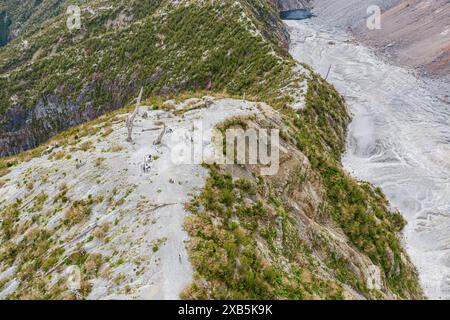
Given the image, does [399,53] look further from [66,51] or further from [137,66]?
[66,51]

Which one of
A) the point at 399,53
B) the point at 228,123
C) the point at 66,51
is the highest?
the point at 66,51

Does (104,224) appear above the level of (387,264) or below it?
above

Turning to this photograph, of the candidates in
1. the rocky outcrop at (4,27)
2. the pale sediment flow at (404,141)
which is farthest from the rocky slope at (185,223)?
the rocky outcrop at (4,27)

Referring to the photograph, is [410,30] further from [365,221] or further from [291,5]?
[365,221]

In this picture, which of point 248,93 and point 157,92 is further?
point 157,92

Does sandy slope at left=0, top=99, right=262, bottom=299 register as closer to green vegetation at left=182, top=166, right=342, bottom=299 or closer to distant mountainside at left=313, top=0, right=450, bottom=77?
green vegetation at left=182, top=166, right=342, bottom=299
